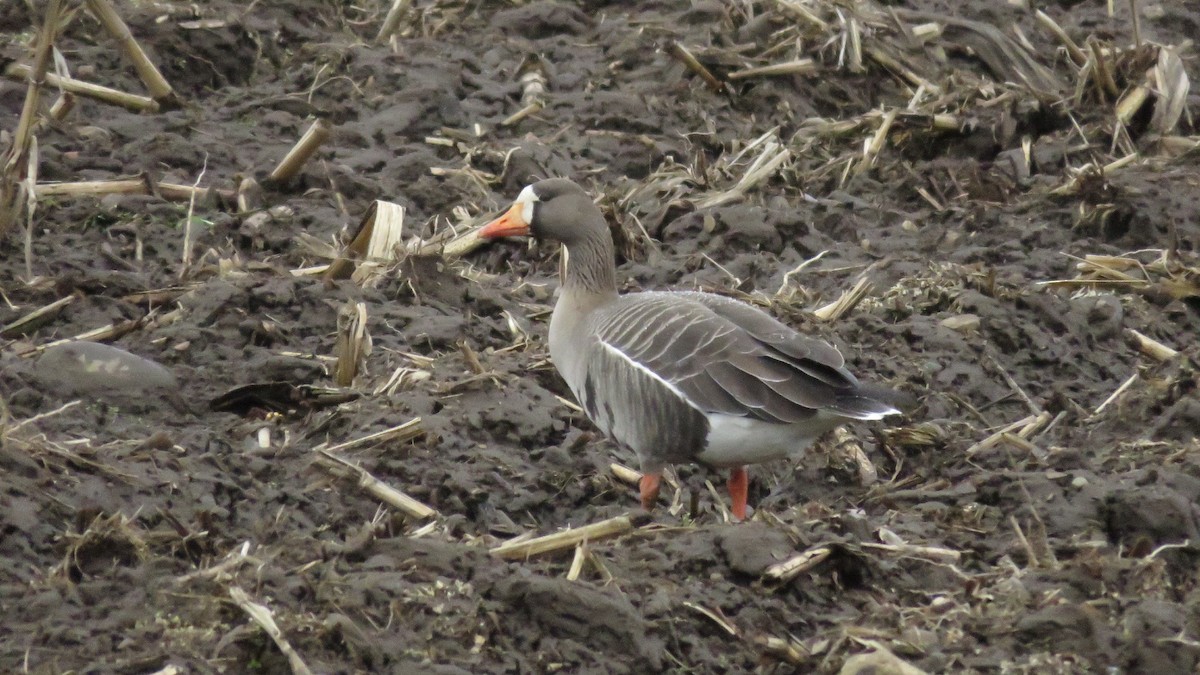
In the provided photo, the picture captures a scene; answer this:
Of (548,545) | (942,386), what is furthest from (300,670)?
(942,386)

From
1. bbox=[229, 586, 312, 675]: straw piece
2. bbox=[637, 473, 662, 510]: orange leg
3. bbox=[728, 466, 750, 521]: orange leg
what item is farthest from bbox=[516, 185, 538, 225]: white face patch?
bbox=[229, 586, 312, 675]: straw piece

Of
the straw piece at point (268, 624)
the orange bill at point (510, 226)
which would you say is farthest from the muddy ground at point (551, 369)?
the orange bill at point (510, 226)

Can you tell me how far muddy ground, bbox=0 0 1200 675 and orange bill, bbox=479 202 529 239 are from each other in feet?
1.92

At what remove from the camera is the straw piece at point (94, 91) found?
9.84m

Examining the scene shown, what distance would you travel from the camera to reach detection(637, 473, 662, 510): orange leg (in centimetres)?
669

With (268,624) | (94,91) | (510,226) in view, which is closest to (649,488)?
(510,226)

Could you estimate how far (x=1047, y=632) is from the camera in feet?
16.4

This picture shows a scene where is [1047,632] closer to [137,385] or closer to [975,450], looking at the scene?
[975,450]

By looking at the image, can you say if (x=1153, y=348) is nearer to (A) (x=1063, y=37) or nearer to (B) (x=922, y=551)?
(B) (x=922, y=551)

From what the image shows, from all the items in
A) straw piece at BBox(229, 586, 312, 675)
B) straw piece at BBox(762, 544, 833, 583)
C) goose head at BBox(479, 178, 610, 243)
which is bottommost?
straw piece at BBox(762, 544, 833, 583)

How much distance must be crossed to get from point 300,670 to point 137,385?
9.09ft

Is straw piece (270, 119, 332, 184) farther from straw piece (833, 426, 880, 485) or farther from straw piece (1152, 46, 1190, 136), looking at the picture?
straw piece (1152, 46, 1190, 136)

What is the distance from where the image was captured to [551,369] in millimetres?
7695

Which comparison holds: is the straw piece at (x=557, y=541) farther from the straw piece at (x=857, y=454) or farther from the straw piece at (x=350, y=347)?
the straw piece at (x=350, y=347)
